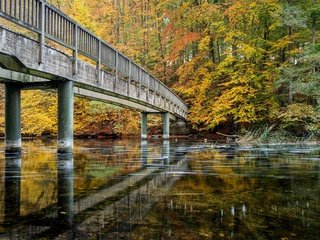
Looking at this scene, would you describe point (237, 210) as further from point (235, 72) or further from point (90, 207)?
point (235, 72)

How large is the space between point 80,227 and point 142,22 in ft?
134

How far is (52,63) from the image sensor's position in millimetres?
11578

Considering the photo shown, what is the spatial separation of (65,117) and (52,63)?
6.77 feet

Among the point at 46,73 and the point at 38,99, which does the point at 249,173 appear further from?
the point at 38,99

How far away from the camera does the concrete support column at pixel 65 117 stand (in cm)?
1280

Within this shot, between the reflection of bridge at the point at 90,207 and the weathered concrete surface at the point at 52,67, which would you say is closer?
the reflection of bridge at the point at 90,207

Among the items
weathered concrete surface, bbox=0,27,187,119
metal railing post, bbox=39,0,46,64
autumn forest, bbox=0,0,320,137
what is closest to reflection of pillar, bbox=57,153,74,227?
weathered concrete surface, bbox=0,27,187,119

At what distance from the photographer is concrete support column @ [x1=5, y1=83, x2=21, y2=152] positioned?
552 inches

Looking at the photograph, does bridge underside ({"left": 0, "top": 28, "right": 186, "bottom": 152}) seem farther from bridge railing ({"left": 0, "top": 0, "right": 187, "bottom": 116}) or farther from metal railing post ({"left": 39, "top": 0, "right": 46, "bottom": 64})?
bridge railing ({"left": 0, "top": 0, "right": 187, "bottom": 116})

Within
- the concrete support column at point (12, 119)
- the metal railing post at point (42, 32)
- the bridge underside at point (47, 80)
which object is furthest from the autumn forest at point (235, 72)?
the metal railing post at point (42, 32)

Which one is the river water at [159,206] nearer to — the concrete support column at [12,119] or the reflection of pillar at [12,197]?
the reflection of pillar at [12,197]

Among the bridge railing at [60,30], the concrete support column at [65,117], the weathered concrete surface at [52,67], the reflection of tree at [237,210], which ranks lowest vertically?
the reflection of tree at [237,210]

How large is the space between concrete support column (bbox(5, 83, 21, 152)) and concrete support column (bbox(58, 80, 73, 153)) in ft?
7.39

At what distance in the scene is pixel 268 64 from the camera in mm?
27891
